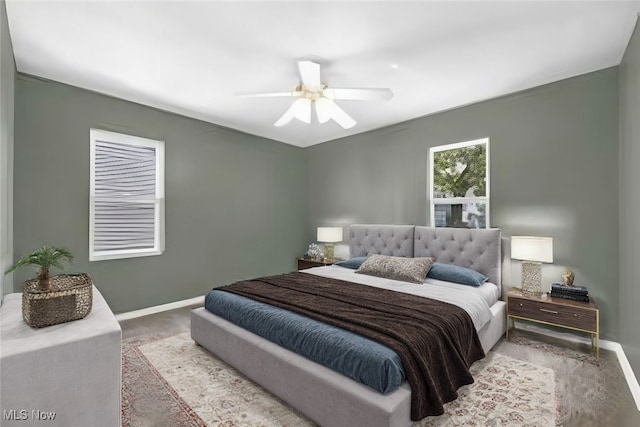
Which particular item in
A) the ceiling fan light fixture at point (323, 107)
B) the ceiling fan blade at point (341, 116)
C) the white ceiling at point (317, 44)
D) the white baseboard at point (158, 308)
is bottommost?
the white baseboard at point (158, 308)

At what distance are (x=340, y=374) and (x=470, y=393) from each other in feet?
3.61

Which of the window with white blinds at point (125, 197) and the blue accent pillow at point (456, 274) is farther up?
the window with white blinds at point (125, 197)

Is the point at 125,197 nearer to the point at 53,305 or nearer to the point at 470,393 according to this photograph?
the point at 53,305

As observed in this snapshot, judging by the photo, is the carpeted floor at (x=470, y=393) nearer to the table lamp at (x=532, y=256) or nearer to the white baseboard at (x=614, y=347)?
the white baseboard at (x=614, y=347)

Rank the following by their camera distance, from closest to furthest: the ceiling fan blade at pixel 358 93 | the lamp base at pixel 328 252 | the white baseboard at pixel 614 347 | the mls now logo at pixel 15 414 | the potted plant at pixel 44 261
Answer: the mls now logo at pixel 15 414, the potted plant at pixel 44 261, the white baseboard at pixel 614 347, the ceiling fan blade at pixel 358 93, the lamp base at pixel 328 252

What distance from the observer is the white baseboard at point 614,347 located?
223cm

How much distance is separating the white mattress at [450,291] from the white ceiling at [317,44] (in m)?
2.18

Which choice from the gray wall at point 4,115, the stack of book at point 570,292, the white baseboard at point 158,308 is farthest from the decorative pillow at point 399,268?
the gray wall at point 4,115

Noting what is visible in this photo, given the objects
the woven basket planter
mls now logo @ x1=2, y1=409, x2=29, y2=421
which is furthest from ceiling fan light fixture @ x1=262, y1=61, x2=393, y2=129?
mls now logo @ x1=2, y1=409, x2=29, y2=421

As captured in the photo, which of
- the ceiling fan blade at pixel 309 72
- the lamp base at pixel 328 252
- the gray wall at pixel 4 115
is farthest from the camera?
the lamp base at pixel 328 252

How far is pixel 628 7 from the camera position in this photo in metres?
2.11

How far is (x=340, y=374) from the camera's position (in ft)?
6.01

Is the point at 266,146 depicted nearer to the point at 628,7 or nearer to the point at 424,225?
the point at 424,225

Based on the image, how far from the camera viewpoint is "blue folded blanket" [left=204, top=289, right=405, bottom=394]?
1.67 meters
